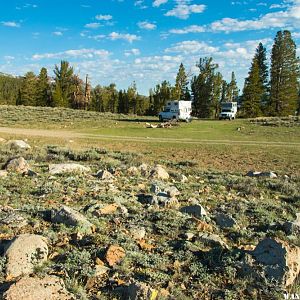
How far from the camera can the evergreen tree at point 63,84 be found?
3110 inches

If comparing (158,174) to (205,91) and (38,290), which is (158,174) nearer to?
(38,290)

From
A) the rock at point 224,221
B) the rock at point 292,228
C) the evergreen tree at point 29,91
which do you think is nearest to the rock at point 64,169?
the rock at point 224,221

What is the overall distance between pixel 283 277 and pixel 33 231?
4.31 m

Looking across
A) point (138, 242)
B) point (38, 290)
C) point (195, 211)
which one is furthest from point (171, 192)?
point (38, 290)

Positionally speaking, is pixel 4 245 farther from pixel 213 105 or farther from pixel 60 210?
pixel 213 105

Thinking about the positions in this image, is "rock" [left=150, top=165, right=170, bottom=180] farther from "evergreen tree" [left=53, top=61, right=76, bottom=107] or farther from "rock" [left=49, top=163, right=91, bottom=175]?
"evergreen tree" [left=53, top=61, right=76, bottom=107]

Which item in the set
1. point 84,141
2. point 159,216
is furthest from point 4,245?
point 84,141

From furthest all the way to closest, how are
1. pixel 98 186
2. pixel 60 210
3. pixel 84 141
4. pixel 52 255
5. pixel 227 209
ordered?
pixel 84 141 → pixel 98 186 → pixel 227 209 → pixel 60 210 → pixel 52 255

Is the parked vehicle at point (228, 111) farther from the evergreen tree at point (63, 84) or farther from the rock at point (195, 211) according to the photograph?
the rock at point (195, 211)

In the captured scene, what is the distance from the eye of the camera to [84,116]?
179 feet

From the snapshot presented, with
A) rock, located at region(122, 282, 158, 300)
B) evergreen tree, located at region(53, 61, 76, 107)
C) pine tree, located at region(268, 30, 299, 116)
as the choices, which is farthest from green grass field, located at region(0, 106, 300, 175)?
evergreen tree, located at region(53, 61, 76, 107)

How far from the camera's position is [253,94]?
65.4 meters

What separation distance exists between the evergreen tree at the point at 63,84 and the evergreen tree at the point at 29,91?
5560mm

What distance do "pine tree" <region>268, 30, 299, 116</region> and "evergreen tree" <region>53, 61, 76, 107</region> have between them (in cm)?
4394
